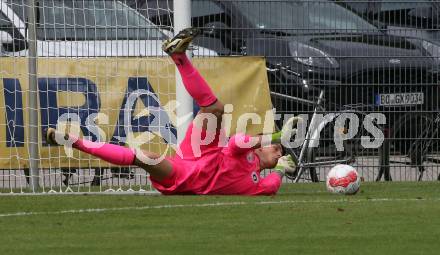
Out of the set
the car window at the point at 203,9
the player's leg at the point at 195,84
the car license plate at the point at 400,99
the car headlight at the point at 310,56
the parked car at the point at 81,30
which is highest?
the car window at the point at 203,9

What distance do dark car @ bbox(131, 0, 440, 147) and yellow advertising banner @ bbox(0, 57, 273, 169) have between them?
3.84 feet

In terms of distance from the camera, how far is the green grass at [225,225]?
308 inches

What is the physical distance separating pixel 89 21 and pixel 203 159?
305cm

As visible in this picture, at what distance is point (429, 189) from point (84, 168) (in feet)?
12.2

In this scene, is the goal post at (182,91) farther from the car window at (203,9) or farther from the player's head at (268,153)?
the car window at (203,9)

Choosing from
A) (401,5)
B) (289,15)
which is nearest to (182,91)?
(289,15)

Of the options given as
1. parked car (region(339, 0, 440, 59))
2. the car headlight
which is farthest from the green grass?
parked car (region(339, 0, 440, 59))

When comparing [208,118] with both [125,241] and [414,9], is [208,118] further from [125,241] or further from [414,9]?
[414,9]

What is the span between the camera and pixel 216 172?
11.8m

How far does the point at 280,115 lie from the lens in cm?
1526

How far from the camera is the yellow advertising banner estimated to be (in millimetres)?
14219

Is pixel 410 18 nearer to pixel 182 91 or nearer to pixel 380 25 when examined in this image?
pixel 380 25

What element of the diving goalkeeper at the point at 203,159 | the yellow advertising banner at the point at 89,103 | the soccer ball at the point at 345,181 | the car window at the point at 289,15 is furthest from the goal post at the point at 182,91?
the car window at the point at 289,15

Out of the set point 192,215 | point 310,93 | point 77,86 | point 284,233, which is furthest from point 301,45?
point 284,233
